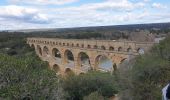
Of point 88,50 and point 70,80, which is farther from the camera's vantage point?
point 88,50

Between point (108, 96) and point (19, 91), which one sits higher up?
point (19, 91)

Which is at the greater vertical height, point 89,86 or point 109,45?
point 109,45

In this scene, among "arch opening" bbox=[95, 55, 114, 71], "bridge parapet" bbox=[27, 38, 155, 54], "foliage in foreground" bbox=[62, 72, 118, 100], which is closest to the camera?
"foliage in foreground" bbox=[62, 72, 118, 100]

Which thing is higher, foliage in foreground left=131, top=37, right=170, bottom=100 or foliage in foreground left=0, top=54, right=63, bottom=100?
foliage in foreground left=0, top=54, right=63, bottom=100

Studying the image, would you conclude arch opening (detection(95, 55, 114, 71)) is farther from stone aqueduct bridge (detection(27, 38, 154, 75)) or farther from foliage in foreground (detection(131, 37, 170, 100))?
foliage in foreground (detection(131, 37, 170, 100))

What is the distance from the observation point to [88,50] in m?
37.4

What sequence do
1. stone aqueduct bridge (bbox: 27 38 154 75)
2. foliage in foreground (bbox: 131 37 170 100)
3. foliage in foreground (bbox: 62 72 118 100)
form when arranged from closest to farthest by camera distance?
1. foliage in foreground (bbox: 131 37 170 100)
2. foliage in foreground (bbox: 62 72 118 100)
3. stone aqueduct bridge (bbox: 27 38 154 75)

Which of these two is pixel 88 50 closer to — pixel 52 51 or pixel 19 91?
pixel 52 51

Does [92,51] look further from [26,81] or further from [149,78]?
[26,81]

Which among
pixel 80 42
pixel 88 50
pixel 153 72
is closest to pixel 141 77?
pixel 153 72

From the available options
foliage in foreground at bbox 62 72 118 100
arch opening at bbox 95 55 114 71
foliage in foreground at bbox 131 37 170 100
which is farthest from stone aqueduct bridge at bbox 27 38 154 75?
foliage in foreground at bbox 131 37 170 100

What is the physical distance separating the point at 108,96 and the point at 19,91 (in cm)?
1262

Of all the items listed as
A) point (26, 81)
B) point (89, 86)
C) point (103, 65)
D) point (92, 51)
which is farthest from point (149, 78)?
point (103, 65)

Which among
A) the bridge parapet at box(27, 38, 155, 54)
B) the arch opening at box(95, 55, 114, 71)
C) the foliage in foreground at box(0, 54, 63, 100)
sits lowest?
the arch opening at box(95, 55, 114, 71)
